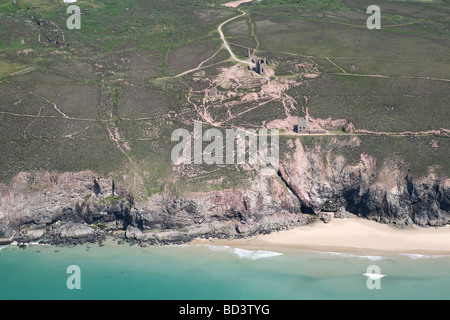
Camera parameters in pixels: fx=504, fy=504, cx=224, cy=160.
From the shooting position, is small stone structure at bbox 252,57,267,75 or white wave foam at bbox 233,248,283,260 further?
small stone structure at bbox 252,57,267,75

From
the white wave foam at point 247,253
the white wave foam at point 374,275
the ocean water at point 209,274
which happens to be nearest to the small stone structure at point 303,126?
the ocean water at point 209,274

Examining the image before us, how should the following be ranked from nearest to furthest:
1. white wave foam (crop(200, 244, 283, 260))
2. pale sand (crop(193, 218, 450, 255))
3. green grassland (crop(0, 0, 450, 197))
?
pale sand (crop(193, 218, 450, 255)) → white wave foam (crop(200, 244, 283, 260)) → green grassland (crop(0, 0, 450, 197))

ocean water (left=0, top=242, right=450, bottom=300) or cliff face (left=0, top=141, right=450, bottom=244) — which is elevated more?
cliff face (left=0, top=141, right=450, bottom=244)

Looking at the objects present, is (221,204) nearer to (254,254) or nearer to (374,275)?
(254,254)

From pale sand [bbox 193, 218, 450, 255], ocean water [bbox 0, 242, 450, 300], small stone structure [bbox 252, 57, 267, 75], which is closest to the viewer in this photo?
ocean water [bbox 0, 242, 450, 300]

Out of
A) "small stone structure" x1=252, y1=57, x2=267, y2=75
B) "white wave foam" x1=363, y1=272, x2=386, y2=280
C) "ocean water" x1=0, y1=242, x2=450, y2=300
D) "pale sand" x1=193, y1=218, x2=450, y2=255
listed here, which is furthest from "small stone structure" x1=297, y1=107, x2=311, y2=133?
"white wave foam" x1=363, y1=272, x2=386, y2=280

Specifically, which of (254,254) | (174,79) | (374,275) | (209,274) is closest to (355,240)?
(374,275)

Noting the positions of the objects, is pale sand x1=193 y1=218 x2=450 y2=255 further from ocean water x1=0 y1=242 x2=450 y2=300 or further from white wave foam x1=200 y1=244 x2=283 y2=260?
ocean water x1=0 y1=242 x2=450 y2=300
